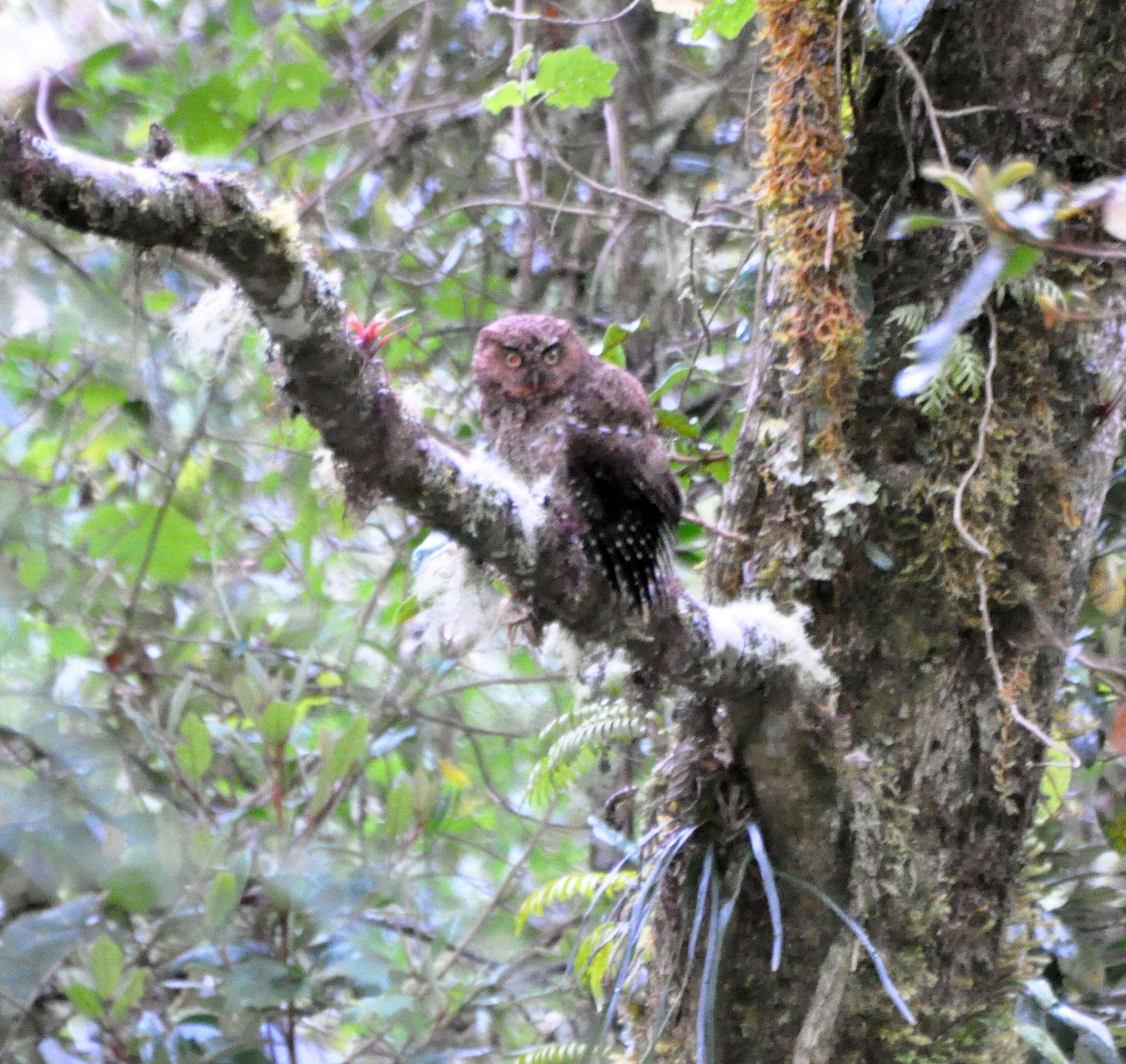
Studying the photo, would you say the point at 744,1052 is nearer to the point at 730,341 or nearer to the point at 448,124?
the point at 730,341

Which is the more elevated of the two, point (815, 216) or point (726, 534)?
point (815, 216)

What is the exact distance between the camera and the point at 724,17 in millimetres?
1419

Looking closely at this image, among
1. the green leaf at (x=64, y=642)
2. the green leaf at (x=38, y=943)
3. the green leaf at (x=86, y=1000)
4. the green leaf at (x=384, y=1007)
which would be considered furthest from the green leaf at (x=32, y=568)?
Result: the green leaf at (x=384, y=1007)

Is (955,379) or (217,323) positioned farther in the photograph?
(955,379)

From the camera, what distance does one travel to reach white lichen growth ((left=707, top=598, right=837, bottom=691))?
1.06m

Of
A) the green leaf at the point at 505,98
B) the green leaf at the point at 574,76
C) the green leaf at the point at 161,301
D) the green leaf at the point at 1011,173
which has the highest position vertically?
the green leaf at the point at 161,301

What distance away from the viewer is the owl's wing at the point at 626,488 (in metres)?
1.12

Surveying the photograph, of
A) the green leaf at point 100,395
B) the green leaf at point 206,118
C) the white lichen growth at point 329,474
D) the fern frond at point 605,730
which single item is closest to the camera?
the white lichen growth at point 329,474

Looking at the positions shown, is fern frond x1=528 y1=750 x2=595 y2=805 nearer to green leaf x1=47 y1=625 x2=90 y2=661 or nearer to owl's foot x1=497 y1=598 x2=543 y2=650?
owl's foot x1=497 y1=598 x2=543 y2=650

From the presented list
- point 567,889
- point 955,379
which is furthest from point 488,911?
point 955,379

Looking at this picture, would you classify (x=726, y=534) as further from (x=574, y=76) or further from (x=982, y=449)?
(x=574, y=76)

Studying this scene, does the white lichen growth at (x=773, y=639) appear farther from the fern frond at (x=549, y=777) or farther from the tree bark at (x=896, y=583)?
the fern frond at (x=549, y=777)

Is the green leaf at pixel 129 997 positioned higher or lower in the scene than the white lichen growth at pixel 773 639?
lower

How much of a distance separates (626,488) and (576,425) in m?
0.10
